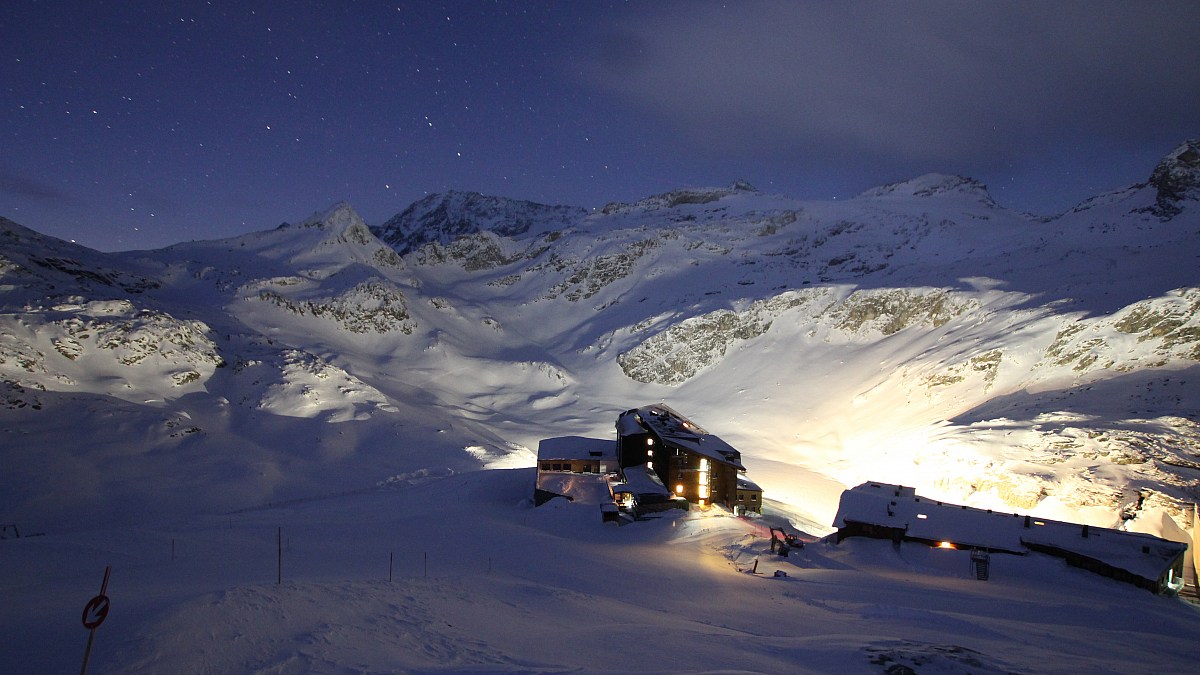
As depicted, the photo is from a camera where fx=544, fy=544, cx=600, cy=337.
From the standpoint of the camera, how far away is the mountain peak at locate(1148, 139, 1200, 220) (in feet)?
279

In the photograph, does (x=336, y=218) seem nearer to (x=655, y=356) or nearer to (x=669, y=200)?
(x=655, y=356)

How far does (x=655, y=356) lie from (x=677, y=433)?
49724 mm

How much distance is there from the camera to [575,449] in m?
38.6

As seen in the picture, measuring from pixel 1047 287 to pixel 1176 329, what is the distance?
88.0 ft

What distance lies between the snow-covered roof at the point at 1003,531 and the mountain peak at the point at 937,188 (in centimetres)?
14998

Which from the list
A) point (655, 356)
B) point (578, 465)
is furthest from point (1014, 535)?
point (655, 356)

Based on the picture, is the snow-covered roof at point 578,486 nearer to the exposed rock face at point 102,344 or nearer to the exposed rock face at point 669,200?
the exposed rock face at point 102,344

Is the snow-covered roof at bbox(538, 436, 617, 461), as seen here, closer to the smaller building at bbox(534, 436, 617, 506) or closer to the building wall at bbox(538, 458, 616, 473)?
the smaller building at bbox(534, 436, 617, 506)

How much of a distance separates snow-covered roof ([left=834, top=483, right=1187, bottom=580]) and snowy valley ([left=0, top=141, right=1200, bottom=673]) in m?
1.52

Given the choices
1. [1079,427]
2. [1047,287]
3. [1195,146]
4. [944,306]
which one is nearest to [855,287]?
[944,306]

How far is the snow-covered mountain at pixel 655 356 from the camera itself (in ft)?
108

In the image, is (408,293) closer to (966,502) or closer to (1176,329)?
(966,502)

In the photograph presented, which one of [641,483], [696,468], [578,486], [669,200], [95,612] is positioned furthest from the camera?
[669,200]

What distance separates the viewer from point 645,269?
390ft
